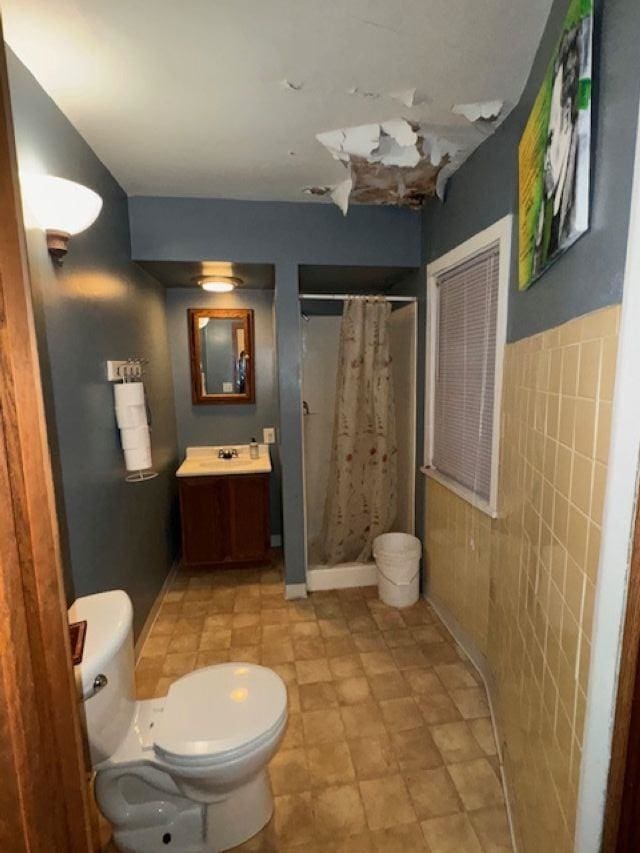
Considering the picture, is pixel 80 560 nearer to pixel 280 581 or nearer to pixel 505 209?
pixel 280 581

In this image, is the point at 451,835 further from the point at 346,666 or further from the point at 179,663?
the point at 179,663

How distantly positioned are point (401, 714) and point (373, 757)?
9.3 inches

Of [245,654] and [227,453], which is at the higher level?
[227,453]

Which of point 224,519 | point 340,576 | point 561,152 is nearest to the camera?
point 561,152

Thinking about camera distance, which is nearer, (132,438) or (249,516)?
(132,438)

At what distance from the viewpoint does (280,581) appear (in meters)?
2.83

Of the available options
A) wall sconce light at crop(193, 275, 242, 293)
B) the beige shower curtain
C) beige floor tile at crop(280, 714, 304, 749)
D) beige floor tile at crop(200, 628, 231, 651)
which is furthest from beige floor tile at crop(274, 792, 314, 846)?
wall sconce light at crop(193, 275, 242, 293)

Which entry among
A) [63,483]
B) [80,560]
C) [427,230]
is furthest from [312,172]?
[80,560]

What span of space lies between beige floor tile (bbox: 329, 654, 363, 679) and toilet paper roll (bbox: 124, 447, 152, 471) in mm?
1338

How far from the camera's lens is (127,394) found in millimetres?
1892

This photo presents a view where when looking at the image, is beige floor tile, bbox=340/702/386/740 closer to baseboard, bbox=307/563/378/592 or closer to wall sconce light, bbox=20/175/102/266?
baseboard, bbox=307/563/378/592

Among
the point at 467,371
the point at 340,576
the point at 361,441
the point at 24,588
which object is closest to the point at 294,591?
the point at 340,576

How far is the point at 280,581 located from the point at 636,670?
237 centimetres

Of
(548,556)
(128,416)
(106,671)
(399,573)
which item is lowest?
(399,573)
